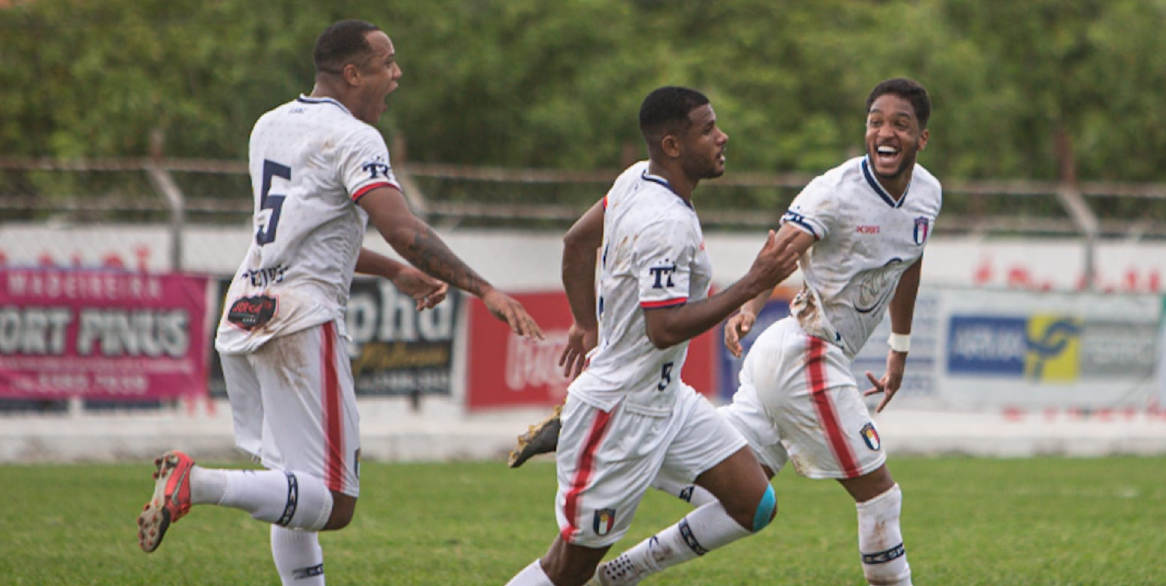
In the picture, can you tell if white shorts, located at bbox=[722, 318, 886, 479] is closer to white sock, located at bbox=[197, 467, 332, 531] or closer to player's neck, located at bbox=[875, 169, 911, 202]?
player's neck, located at bbox=[875, 169, 911, 202]

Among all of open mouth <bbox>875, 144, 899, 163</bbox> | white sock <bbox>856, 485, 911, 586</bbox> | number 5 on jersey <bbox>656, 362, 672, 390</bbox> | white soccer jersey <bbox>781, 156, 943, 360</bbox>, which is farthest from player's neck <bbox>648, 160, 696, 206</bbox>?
white sock <bbox>856, 485, 911, 586</bbox>

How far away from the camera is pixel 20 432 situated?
13016mm

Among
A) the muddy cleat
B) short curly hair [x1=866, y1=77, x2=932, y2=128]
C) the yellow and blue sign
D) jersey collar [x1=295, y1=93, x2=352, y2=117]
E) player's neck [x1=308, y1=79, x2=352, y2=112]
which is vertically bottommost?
the yellow and blue sign

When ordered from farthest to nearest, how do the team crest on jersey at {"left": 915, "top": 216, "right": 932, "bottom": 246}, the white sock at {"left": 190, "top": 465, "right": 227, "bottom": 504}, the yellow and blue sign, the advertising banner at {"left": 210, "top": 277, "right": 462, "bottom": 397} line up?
the yellow and blue sign, the advertising banner at {"left": 210, "top": 277, "right": 462, "bottom": 397}, the team crest on jersey at {"left": 915, "top": 216, "right": 932, "bottom": 246}, the white sock at {"left": 190, "top": 465, "right": 227, "bottom": 504}

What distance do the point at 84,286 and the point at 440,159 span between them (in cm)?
2276

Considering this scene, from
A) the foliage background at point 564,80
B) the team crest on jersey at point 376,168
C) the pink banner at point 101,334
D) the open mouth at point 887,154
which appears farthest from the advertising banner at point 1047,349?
the foliage background at point 564,80

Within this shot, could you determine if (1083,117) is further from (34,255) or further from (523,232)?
(34,255)

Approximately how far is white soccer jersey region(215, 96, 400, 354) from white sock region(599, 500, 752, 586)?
1575 mm

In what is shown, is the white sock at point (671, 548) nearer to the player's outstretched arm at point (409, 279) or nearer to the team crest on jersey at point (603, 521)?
the team crest on jersey at point (603, 521)

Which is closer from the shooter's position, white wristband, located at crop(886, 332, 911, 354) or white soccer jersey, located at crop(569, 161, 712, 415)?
white soccer jersey, located at crop(569, 161, 712, 415)

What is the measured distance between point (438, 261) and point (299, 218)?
1.86 feet

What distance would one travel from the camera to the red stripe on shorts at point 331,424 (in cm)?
568

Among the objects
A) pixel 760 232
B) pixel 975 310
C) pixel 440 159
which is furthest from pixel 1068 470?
pixel 440 159

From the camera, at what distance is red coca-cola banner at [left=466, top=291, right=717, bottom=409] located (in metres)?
14.6
